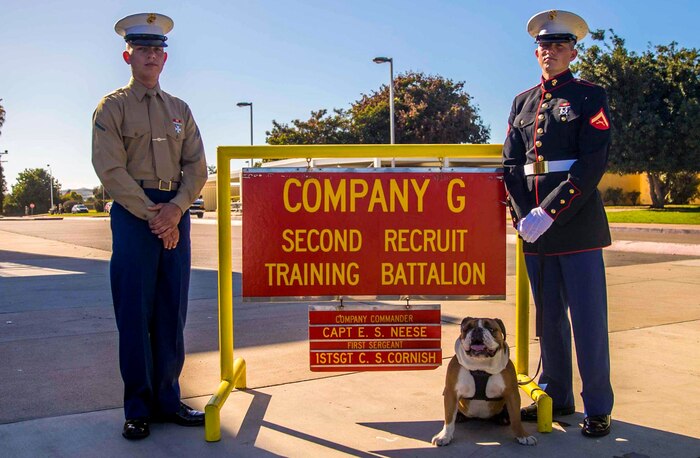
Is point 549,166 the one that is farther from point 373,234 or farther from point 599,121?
point 373,234

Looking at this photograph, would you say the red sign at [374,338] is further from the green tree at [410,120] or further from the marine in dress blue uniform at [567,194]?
the green tree at [410,120]

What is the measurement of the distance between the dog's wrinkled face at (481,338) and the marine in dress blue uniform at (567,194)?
19.0 inches

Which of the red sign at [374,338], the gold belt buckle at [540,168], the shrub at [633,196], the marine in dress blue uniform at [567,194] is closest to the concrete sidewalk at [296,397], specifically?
the red sign at [374,338]

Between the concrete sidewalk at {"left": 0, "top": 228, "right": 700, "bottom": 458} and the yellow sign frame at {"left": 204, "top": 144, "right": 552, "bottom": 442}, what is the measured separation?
0.18m

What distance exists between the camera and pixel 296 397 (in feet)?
13.2

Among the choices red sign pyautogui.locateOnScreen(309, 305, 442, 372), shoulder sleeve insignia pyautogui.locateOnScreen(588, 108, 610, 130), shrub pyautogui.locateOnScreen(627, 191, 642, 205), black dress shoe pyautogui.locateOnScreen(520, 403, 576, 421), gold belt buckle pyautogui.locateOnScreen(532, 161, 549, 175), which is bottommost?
black dress shoe pyautogui.locateOnScreen(520, 403, 576, 421)

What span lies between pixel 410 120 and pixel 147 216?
40047mm

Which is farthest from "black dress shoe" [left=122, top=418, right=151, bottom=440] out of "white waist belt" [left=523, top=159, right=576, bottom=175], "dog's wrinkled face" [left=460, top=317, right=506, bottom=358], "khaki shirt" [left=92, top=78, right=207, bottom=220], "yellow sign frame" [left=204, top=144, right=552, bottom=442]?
"white waist belt" [left=523, top=159, right=576, bottom=175]

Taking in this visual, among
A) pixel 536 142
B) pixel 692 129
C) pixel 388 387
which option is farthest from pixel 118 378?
pixel 692 129

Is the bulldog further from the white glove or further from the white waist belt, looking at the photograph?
the white waist belt

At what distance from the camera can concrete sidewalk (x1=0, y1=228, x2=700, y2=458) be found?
3271 millimetres

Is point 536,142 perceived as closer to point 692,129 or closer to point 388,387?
point 388,387

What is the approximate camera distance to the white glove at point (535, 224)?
3.32 metres

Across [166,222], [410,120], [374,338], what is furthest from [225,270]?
[410,120]
